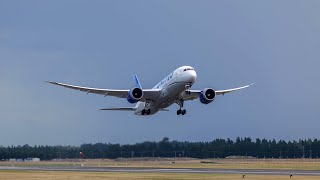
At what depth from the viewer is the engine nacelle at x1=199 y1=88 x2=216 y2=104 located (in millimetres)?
80938

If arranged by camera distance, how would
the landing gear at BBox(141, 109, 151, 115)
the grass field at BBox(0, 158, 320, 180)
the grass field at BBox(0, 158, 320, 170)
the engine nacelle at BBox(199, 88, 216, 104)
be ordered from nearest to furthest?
the grass field at BBox(0, 158, 320, 180)
the engine nacelle at BBox(199, 88, 216, 104)
the landing gear at BBox(141, 109, 151, 115)
the grass field at BBox(0, 158, 320, 170)

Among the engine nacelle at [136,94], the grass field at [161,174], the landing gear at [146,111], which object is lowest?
the grass field at [161,174]

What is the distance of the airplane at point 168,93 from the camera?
2926 inches

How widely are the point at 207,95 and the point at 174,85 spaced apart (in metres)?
7.66

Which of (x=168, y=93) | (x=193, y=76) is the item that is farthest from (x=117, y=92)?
(x=193, y=76)

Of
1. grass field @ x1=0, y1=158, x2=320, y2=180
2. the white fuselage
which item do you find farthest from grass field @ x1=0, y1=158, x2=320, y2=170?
the white fuselage

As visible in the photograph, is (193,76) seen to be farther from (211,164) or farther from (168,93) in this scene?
(211,164)

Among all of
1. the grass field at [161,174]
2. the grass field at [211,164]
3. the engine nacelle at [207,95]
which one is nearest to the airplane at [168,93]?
the engine nacelle at [207,95]

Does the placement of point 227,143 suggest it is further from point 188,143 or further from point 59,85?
point 59,85

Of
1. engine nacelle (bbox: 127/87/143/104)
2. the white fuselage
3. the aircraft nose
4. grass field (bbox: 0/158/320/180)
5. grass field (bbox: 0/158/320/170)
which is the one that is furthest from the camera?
grass field (bbox: 0/158/320/170)

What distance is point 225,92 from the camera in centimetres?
8969

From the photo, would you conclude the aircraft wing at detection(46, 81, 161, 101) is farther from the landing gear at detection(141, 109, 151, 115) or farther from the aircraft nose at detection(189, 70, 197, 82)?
the aircraft nose at detection(189, 70, 197, 82)

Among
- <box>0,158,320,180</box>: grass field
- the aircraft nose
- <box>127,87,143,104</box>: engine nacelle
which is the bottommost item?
<box>0,158,320,180</box>: grass field

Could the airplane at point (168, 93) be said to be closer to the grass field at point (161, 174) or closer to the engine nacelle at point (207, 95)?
the engine nacelle at point (207, 95)
